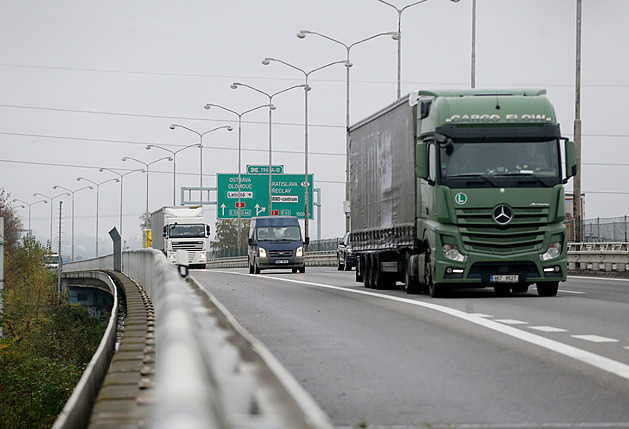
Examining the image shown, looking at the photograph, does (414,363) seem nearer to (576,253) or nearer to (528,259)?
(528,259)

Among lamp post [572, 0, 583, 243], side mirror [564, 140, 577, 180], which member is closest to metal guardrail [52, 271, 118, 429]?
side mirror [564, 140, 577, 180]

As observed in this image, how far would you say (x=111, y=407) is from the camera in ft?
26.8

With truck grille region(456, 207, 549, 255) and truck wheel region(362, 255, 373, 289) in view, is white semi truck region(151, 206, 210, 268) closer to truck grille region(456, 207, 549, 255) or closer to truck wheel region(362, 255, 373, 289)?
truck wheel region(362, 255, 373, 289)

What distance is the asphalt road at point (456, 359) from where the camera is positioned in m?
7.39

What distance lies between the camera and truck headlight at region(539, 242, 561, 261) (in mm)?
20297

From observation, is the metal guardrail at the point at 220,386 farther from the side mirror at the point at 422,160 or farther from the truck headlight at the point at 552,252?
the truck headlight at the point at 552,252

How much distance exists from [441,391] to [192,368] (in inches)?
231

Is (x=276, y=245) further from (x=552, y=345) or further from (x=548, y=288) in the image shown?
(x=552, y=345)

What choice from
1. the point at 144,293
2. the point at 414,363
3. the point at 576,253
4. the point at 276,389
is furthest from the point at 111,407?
the point at 576,253

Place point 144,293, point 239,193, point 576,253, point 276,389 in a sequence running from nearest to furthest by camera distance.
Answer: point 276,389 < point 144,293 < point 576,253 < point 239,193

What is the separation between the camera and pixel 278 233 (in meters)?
48.7

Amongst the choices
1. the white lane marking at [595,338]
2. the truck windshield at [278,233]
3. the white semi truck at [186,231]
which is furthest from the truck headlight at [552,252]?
the white semi truck at [186,231]

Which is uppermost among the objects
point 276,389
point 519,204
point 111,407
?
point 519,204

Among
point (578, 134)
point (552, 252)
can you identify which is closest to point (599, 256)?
→ point (578, 134)
